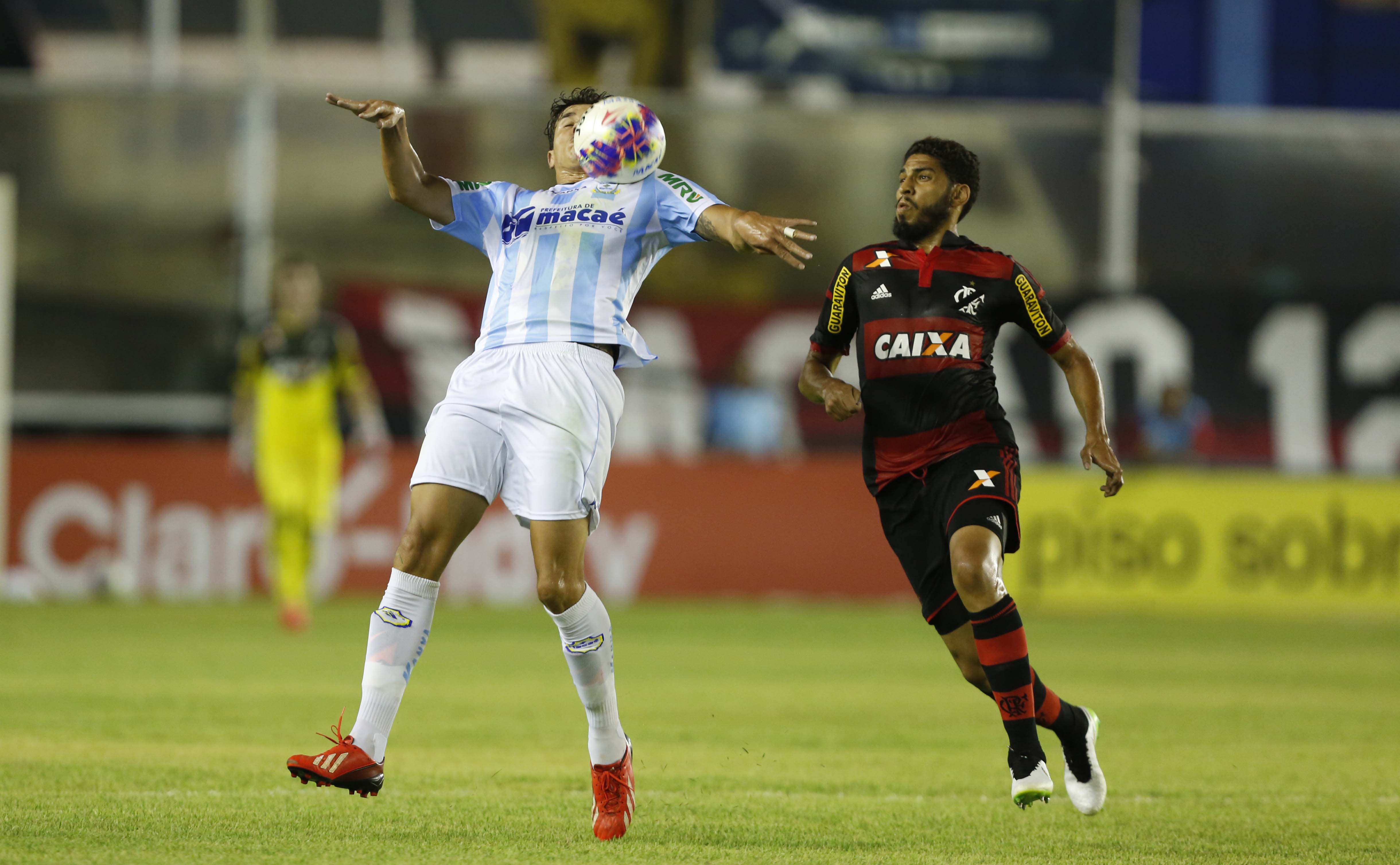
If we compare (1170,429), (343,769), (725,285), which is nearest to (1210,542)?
(1170,429)

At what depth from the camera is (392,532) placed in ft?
50.5

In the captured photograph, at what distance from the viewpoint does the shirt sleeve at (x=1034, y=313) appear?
5.70 m

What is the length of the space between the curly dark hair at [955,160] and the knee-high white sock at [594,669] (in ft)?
5.99

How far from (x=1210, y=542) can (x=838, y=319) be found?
10.4 meters

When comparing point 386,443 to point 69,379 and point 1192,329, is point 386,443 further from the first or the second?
point 1192,329

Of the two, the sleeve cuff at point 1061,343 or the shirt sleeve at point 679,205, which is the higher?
the shirt sleeve at point 679,205

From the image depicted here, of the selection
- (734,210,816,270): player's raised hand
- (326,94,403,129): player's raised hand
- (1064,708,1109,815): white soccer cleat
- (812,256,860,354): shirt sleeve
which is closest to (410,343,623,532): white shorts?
(734,210,816,270): player's raised hand

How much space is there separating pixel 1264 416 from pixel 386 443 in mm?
8505

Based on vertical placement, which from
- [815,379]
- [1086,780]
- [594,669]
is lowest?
[1086,780]

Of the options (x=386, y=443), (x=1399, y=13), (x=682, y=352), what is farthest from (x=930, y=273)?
(x=1399, y=13)

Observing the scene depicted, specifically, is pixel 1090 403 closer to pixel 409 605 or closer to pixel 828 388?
pixel 828 388

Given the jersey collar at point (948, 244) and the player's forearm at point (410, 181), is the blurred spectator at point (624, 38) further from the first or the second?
the player's forearm at point (410, 181)

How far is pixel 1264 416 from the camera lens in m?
17.1

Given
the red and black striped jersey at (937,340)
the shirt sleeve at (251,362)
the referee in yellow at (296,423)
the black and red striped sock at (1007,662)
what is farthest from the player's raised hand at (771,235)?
the shirt sleeve at (251,362)
